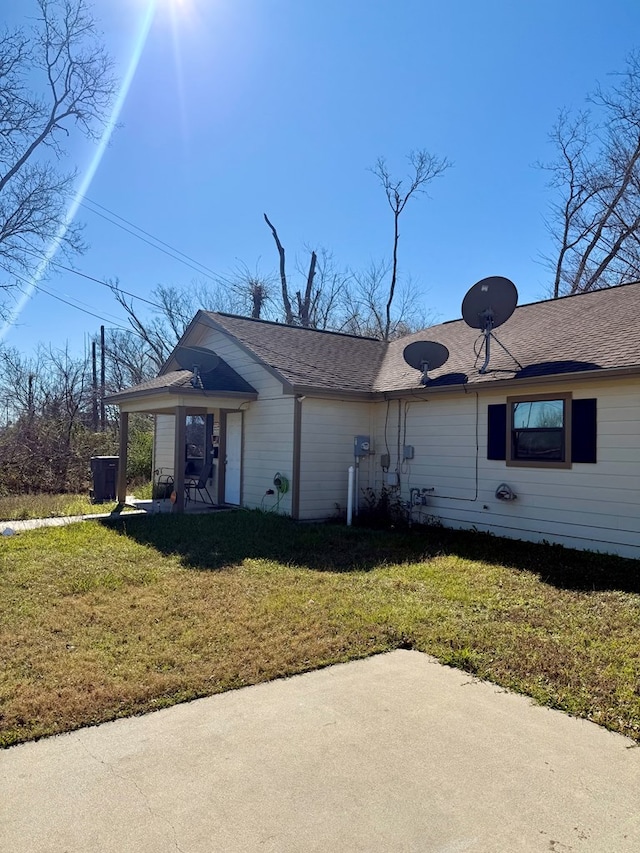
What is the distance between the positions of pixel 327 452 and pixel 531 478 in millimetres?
3666

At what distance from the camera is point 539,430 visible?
8562mm

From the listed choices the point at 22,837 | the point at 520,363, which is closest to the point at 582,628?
the point at 22,837

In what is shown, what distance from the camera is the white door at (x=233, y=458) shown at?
11977 mm

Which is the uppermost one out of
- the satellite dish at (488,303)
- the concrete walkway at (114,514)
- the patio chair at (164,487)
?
the satellite dish at (488,303)

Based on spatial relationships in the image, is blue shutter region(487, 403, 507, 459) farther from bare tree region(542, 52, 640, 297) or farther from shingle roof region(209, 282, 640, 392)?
bare tree region(542, 52, 640, 297)

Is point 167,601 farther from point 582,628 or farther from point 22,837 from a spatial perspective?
point 582,628

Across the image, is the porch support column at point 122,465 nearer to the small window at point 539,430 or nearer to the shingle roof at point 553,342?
the shingle roof at point 553,342

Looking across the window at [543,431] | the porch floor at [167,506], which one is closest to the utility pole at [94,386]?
the porch floor at [167,506]

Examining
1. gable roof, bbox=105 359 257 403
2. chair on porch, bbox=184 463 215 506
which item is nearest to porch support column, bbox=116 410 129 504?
gable roof, bbox=105 359 257 403

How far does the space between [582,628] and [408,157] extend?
2361 centimetres

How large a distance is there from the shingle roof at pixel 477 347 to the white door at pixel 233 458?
5.51 ft

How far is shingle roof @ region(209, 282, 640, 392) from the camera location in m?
8.48

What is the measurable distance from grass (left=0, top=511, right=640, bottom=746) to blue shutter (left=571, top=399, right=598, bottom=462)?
1.35 m

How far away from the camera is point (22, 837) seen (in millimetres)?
2334
